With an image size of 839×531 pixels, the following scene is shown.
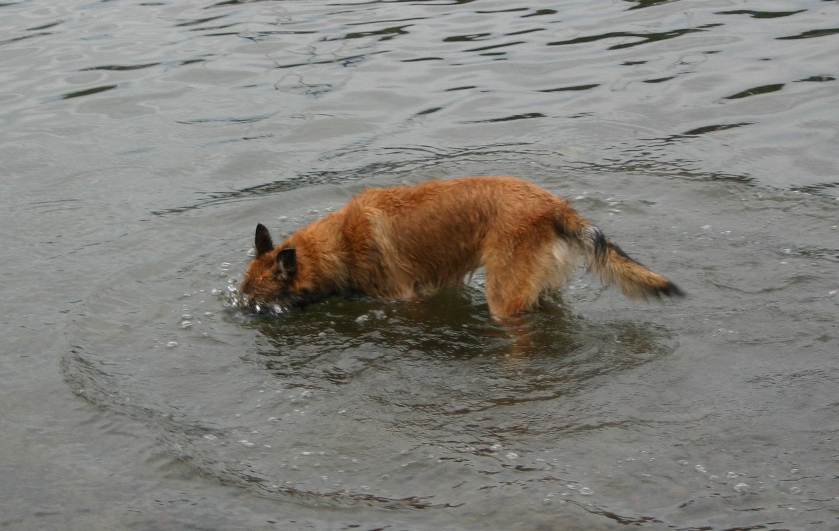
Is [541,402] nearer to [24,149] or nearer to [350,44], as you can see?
[24,149]

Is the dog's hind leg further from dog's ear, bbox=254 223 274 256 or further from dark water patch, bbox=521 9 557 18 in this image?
dark water patch, bbox=521 9 557 18

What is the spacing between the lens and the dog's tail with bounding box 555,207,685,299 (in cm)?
621

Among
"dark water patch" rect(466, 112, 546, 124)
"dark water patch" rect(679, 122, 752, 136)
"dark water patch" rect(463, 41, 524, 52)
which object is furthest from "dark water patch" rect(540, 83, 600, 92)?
"dark water patch" rect(463, 41, 524, 52)

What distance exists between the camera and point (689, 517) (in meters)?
4.70

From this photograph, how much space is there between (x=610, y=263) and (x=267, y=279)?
259 cm

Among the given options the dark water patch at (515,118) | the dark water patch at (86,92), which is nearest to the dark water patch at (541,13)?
the dark water patch at (515,118)

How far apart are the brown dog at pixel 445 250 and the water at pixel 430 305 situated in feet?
0.81

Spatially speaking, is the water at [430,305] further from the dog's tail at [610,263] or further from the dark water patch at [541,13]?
the dark water patch at [541,13]

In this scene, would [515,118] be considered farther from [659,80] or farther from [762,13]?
[762,13]

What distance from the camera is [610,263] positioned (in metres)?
6.33

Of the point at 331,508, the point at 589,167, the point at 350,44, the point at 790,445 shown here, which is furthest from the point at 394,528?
the point at 350,44

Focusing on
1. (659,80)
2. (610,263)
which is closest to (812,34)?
(659,80)

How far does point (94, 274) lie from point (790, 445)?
5.48m

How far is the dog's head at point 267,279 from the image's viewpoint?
7254 millimetres
